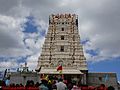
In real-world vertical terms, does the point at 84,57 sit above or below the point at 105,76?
above

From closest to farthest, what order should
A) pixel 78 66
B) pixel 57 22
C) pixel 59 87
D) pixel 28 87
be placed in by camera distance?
pixel 59 87, pixel 28 87, pixel 78 66, pixel 57 22

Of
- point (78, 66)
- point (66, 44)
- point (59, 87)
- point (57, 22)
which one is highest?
point (57, 22)

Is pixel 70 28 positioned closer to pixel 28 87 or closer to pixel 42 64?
pixel 42 64

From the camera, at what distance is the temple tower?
58469mm

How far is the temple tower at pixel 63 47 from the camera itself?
2302 inches

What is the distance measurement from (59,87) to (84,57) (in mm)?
44034

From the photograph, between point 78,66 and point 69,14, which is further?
point 69,14

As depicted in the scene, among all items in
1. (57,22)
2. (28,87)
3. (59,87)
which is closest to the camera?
(59,87)

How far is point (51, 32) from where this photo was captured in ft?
202

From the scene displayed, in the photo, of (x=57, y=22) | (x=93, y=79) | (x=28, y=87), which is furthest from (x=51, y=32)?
(x=28, y=87)

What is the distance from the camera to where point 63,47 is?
5991cm

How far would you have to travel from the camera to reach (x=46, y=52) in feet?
197

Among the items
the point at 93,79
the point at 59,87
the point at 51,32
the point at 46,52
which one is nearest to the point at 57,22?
the point at 51,32

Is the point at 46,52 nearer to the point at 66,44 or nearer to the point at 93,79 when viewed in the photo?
the point at 66,44
